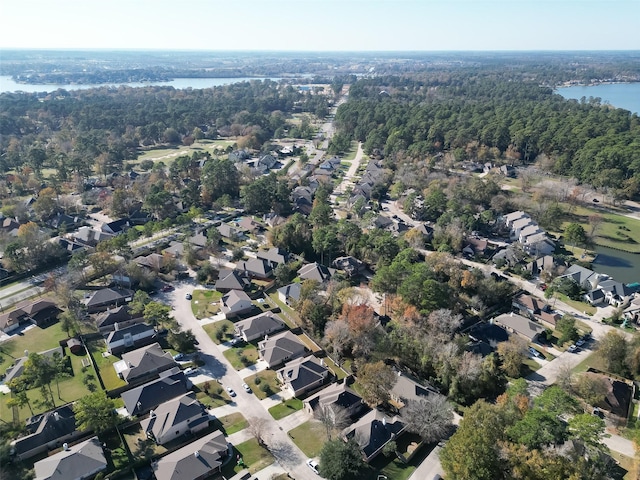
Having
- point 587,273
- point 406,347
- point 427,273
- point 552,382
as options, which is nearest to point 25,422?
point 406,347

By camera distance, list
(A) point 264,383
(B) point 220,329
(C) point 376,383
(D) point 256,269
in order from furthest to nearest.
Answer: (D) point 256,269, (B) point 220,329, (A) point 264,383, (C) point 376,383

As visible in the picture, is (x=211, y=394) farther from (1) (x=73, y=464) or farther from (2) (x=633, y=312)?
(2) (x=633, y=312)

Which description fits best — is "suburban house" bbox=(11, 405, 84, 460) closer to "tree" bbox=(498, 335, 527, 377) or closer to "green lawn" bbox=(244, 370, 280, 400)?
"green lawn" bbox=(244, 370, 280, 400)

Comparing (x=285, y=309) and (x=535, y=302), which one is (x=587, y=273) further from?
(x=285, y=309)

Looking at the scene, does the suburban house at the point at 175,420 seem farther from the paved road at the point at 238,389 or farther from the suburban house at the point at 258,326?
the suburban house at the point at 258,326

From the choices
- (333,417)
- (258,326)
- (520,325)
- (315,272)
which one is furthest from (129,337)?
(520,325)

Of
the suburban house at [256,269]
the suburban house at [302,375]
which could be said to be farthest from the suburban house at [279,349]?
the suburban house at [256,269]
